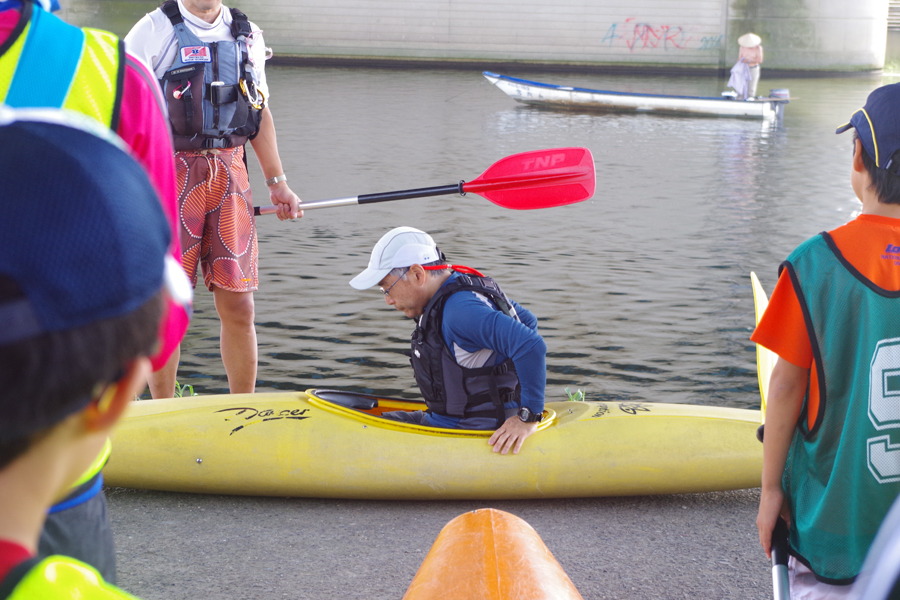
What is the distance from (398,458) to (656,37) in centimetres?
2715

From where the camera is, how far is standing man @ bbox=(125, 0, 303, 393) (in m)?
2.91

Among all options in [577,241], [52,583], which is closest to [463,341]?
[52,583]

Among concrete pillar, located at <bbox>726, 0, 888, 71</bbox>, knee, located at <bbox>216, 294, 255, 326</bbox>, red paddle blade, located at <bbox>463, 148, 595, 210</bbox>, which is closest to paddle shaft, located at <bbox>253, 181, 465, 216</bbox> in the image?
red paddle blade, located at <bbox>463, 148, 595, 210</bbox>

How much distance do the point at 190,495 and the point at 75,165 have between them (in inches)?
102

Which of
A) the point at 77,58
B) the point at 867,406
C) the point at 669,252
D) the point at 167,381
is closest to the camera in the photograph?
the point at 77,58

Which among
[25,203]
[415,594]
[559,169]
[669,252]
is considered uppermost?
[25,203]

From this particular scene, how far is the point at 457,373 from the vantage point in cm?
286

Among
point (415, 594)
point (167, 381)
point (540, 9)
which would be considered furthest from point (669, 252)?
point (540, 9)

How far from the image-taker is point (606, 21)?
27312mm

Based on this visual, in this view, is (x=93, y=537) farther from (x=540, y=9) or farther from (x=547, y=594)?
(x=540, y=9)

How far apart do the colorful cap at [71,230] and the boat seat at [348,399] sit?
253cm

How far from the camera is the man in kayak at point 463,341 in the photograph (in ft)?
8.78

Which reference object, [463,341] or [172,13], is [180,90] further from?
[463,341]

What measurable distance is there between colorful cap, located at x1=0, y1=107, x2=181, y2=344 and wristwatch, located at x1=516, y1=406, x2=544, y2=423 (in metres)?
2.31
